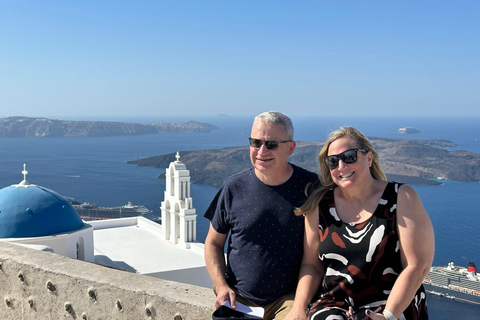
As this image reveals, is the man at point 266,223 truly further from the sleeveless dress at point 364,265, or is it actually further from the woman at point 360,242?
the sleeveless dress at point 364,265

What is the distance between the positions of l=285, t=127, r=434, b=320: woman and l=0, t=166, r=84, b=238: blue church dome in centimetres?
801

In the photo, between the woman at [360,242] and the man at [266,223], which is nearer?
the woman at [360,242]

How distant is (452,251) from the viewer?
38.2 metres

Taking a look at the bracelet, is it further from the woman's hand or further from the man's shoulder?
the man's shoulder

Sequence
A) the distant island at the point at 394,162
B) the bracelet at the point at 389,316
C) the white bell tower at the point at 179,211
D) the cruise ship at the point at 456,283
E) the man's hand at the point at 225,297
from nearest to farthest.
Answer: the bracelet at the point at 389,316, the man's hand at the point at 225,297, the white bell tower at the point at 179,211, the cruise ship at the point at 456,283, the distant island at the point at 394,162

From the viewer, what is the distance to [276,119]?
2146 millimetres

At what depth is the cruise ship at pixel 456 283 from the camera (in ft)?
103

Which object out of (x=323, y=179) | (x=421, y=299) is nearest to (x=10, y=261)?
(x=323, y=179)

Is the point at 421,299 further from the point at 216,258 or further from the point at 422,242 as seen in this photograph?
the point at 216,258

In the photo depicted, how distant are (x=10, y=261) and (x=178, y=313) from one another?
3.80ft

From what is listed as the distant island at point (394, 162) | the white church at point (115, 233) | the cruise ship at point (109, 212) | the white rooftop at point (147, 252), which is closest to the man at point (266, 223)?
the white church at point (115, 233)

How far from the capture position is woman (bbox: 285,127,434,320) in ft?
6.02

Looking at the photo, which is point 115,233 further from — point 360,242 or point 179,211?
point 360,242

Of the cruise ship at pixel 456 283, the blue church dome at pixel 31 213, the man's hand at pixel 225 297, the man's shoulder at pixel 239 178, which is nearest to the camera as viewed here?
the man's hand at pixel 225 297
